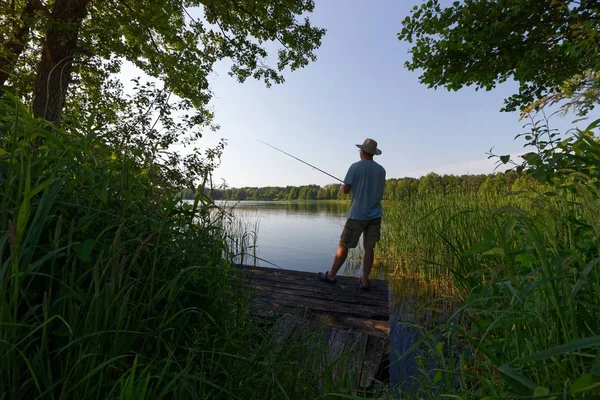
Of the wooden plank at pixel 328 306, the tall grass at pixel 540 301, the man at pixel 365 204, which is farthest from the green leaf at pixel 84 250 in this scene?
the man at pixel 365 204

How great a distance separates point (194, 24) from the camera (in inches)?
375

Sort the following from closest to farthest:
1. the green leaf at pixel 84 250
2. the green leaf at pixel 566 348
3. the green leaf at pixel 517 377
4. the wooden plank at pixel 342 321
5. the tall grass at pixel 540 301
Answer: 1. the green leaf at pixel 566 348
2. the green leaf at pixel 517 377
3. the tall grass at pixel 540 301
4. the green leaf at pixel 84 250
5. the wooden plank at pixel 342 321

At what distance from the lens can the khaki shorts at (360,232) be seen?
4.30 metres

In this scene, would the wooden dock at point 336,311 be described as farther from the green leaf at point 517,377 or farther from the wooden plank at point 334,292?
the green leaf at point 517,377

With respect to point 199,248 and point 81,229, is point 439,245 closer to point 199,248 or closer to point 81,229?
point 199,248

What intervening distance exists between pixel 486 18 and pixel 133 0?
962 centimetres

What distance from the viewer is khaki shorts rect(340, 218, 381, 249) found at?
430 centimetres

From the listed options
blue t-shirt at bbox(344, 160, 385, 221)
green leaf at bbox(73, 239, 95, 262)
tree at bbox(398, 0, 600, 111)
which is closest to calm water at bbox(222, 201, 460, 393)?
green leaf at bbox(73, 239, 95, 262)

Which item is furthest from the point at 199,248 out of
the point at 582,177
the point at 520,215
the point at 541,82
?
the point at 541,82

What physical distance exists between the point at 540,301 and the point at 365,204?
128 inches

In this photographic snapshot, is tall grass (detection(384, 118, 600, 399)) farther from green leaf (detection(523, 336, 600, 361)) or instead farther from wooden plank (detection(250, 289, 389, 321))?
wooden plank (detection(250, 289, 389, 321))

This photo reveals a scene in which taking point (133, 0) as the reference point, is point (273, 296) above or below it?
Result: below

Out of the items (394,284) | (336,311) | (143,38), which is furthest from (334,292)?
(143,38)

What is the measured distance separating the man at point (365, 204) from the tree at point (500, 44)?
20.5 feet
